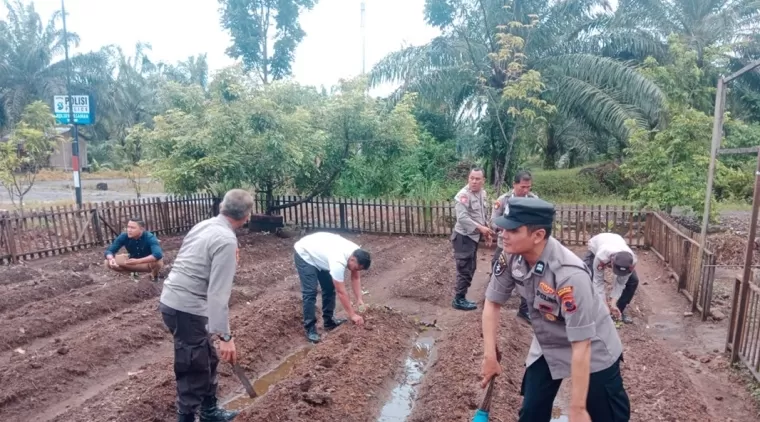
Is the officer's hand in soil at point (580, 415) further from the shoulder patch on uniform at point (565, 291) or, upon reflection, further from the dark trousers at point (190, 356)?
the dark trousers at point (190, 356)

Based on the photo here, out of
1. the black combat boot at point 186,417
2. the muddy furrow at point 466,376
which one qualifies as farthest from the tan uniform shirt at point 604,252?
the black combat boot at point 186,417

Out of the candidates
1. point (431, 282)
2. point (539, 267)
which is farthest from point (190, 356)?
point (431, 282)

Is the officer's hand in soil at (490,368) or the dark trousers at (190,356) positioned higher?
the officer's hand in soil at (490,368)

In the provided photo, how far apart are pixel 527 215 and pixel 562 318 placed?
0.52 metres

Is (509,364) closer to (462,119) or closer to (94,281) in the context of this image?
(94,281)

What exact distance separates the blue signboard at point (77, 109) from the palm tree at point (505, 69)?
831cm

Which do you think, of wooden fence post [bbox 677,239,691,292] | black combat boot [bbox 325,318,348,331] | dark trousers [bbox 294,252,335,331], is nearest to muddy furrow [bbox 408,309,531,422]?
black combat boot [bbox 325,318,348,331]

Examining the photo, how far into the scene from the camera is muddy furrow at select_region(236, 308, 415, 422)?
4273 millimetres

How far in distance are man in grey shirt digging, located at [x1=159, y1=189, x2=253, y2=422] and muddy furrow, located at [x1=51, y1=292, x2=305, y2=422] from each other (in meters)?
0.58

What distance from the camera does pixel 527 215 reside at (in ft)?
8.42

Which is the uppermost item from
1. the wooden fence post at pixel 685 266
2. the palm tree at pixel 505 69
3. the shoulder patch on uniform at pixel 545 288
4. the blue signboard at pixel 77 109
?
the palm tree at pixel 505 69

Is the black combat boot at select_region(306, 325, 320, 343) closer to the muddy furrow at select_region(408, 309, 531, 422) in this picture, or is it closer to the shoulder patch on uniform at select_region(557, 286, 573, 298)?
the muddy furrow at select_region(408, 309, 531, 422)

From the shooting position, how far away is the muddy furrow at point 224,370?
14.1 feet

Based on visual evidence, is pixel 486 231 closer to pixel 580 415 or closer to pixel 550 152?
pixel 580 415
